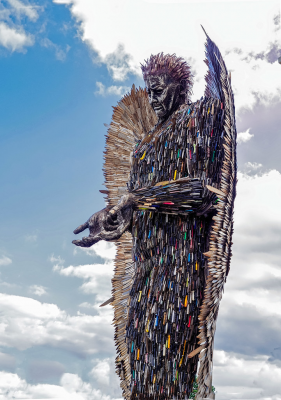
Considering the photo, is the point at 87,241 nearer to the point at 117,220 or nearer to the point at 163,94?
the point at 117,220

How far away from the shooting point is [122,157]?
4188 mm

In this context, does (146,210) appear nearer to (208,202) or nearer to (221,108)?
(208,202)

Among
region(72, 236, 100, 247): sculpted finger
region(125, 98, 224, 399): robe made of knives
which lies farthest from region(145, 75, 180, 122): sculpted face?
region(72, 236, 100, 247): sculpted finger

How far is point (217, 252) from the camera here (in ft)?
9.18

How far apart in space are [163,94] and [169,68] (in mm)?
187

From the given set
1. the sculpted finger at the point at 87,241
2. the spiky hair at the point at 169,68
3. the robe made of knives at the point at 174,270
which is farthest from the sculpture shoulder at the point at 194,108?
the sculpted finger at the point at 87,241

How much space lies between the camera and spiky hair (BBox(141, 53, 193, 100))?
325 centimetres

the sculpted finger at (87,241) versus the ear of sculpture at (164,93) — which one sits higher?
the ear of sculpture at (164,93)

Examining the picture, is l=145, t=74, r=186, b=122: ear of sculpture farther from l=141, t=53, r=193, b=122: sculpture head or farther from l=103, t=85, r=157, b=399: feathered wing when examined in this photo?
l=103, t=85, r=157, b=399: feathered wing

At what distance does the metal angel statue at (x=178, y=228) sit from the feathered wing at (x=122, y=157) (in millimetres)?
713

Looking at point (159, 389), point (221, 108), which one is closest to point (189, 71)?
point (221, 108)

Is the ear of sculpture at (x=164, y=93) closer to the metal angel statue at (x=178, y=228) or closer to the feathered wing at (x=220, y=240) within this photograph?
the metal angel statue at (x=178, y=228)

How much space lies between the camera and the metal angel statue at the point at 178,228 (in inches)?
112

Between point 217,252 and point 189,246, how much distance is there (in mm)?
217
